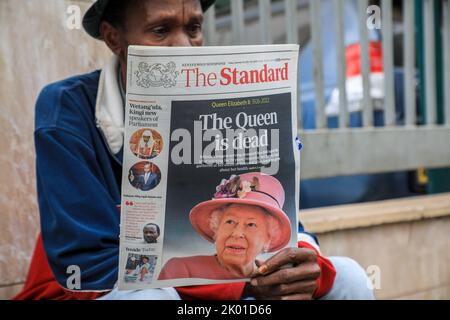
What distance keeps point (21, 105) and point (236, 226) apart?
1.27 meters

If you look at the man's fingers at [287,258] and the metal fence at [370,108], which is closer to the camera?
the man's fingers at [287,258]

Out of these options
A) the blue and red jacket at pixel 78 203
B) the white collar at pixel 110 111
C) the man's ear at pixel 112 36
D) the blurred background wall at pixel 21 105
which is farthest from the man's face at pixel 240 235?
the blurred background wall at pixel 21 105

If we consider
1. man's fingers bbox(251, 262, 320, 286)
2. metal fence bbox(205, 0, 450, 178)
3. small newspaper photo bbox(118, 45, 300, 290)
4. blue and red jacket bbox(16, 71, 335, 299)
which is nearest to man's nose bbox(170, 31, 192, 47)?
blue and red jacket bbox(16, 71, 335, 299)

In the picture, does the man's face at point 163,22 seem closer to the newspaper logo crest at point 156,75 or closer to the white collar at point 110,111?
the white collar at point 110,111

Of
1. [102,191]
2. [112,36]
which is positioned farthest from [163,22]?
[102,191]

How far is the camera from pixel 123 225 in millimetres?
1683

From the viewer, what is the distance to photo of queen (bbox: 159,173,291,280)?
1.71m

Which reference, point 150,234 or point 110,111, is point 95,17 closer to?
point 110,111

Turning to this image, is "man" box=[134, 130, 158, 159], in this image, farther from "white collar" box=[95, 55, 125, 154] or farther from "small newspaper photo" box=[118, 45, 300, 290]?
"white collar" box=[95, 55, 125, 154]

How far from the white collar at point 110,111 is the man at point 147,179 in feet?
1.14

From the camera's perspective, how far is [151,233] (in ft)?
5.57

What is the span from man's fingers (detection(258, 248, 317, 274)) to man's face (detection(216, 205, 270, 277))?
2.1 inches

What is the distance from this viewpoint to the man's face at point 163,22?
2.06 meters

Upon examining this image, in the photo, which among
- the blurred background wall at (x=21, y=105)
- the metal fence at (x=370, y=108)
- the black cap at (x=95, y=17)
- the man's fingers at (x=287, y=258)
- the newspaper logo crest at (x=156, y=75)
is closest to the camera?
the newspaper logo crest at (x=156, y=75)
